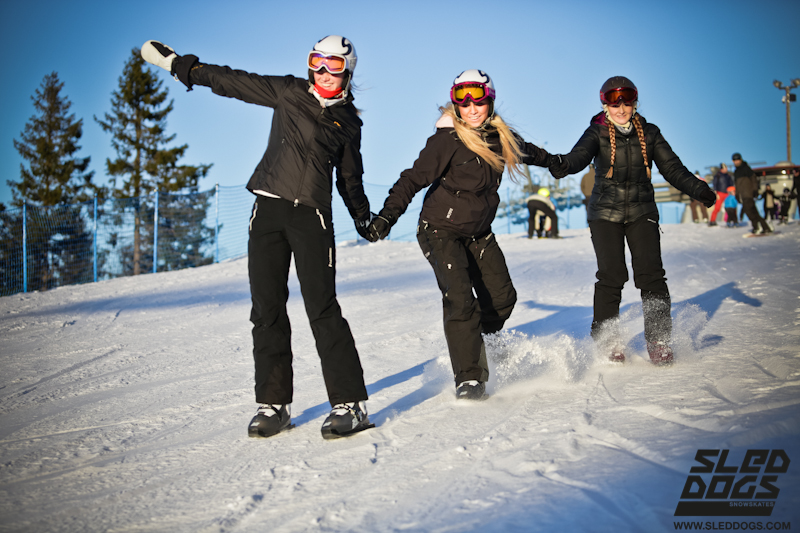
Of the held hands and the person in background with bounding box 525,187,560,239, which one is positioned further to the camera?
the person in background with bounding box 525,187,560,239

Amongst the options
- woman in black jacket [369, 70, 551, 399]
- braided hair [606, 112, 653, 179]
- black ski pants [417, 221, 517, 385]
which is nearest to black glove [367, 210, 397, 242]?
woman in black jacket [369, 70, 551, 399]

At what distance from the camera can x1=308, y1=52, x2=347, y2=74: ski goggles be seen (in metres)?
2.96

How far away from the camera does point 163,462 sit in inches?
103

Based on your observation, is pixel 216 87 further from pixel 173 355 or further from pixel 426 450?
pixel 173 355

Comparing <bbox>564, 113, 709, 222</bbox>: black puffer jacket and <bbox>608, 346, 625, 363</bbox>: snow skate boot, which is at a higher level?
<bbox>564, 113, 709, 222</bbox>: black puffer jacket

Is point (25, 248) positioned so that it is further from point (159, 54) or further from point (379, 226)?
point (379, 226)

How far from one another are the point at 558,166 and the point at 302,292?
2.10 metres

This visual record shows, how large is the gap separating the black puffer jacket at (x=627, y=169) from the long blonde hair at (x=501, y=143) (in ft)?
1.85

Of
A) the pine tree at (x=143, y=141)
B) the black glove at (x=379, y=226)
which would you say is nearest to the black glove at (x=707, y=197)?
the black glove at (x=379, y=226)

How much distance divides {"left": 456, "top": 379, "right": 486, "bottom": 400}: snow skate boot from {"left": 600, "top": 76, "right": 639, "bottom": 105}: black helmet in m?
2.22

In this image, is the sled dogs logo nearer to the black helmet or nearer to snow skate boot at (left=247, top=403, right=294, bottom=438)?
snow skate boot at (left=247, top=403, right=294, bottom=438)

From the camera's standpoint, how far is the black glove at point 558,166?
4.00 m

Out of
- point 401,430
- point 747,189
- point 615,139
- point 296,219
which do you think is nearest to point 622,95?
point 615,139

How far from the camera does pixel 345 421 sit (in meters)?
2.80
